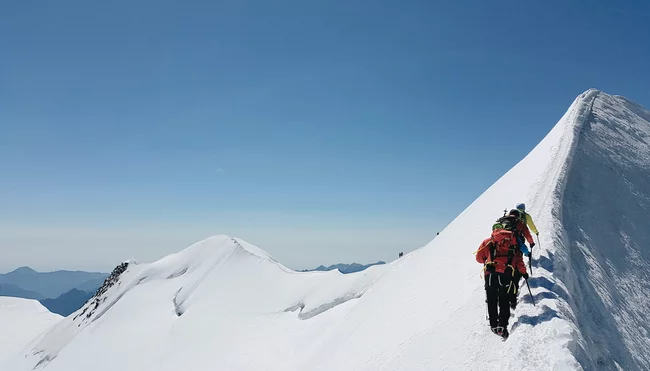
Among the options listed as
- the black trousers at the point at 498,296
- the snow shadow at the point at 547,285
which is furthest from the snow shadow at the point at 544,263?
the black trousers at the point at 498,296

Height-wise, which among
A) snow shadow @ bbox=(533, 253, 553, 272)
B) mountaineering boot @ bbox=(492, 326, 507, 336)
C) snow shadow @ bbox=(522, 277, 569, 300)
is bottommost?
mountaineering boot @ bbox=(492, 326, 507, 336)

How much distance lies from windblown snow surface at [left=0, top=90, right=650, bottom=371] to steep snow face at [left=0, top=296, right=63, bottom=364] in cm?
6957

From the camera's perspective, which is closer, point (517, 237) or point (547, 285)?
point (517, 237)

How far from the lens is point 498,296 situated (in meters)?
8.10

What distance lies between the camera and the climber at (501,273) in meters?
8.04

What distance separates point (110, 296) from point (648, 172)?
3260 inches

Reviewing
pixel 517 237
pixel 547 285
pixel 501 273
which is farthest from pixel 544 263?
pixel 501 273

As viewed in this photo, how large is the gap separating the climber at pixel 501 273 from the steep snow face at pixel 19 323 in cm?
9530

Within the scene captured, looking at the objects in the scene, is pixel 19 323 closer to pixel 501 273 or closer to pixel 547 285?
pixel 501 273

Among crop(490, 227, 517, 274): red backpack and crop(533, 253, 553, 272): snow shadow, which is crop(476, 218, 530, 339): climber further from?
crop(533, 253, 553, 272): snow shadow

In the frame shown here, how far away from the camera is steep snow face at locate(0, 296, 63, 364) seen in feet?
276

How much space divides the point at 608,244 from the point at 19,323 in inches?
5273

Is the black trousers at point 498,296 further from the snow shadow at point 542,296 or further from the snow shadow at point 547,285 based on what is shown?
the snow shadow at point 547,285

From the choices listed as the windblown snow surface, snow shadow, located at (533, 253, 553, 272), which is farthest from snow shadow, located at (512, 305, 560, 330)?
snow shadow, located at (533, 253, 553, 272)
